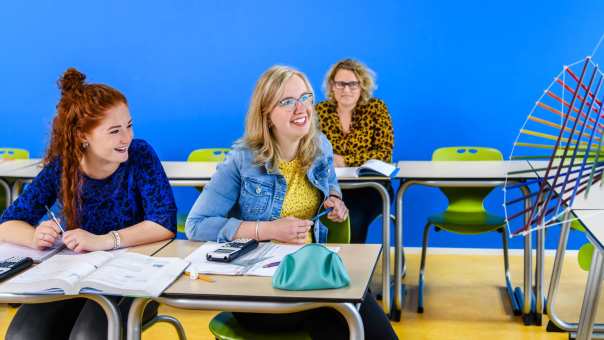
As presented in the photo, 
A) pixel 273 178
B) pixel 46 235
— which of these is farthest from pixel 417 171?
pixel 46 235

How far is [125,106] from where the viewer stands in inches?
77.9

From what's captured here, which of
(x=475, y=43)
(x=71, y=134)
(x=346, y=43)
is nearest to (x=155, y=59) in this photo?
(x=346, y=43)

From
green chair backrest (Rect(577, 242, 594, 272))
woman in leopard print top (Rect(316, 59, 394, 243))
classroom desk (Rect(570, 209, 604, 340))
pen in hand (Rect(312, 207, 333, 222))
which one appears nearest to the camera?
classroom desk (Rect(570, 209, 604, 340))

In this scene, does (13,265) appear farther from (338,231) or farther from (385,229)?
→ (385,229)

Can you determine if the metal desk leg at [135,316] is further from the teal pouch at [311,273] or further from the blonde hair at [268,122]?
the blonde hair at [268,122]

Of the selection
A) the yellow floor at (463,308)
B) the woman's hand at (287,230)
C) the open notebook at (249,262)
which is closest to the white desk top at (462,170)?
the yellow floor at (463,308)

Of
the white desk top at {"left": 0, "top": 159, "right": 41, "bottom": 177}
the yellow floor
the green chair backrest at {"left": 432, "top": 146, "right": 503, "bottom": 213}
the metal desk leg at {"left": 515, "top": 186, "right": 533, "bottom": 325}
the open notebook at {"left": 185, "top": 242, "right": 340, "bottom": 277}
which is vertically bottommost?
the yellow floor

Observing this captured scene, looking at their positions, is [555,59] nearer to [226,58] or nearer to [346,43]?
[346,43]

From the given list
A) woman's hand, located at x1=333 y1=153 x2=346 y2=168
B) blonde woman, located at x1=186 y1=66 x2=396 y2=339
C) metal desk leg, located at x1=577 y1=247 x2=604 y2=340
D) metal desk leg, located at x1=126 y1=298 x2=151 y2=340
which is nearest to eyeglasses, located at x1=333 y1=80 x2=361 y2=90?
woman's hand, located at x1=333 y1=153 x2=346 y2=168

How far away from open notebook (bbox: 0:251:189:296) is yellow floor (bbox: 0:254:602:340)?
134cm

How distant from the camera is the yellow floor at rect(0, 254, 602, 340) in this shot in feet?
9.53

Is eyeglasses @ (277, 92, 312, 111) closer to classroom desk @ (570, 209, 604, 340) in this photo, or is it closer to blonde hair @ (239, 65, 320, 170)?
blonde hair @ (239, 65, 320, 170)

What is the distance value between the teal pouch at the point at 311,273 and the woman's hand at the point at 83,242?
598mm

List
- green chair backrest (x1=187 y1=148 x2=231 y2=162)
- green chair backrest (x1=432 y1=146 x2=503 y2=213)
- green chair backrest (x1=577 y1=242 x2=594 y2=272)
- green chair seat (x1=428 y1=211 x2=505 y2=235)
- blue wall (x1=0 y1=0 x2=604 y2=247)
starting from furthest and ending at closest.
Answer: blue wall (x1=0 y1=0 x2=604 y2=247), green chair backrest (x1=187 y1=148 x2=231 y2=162), green chair backrest (x1=432 y1=146 x2=503 y2=213), green chair seat (x1=428 y1=211 x2=505 y2=235), green chair backrest (x1=577 y1=242 x2=594 y2=272)
